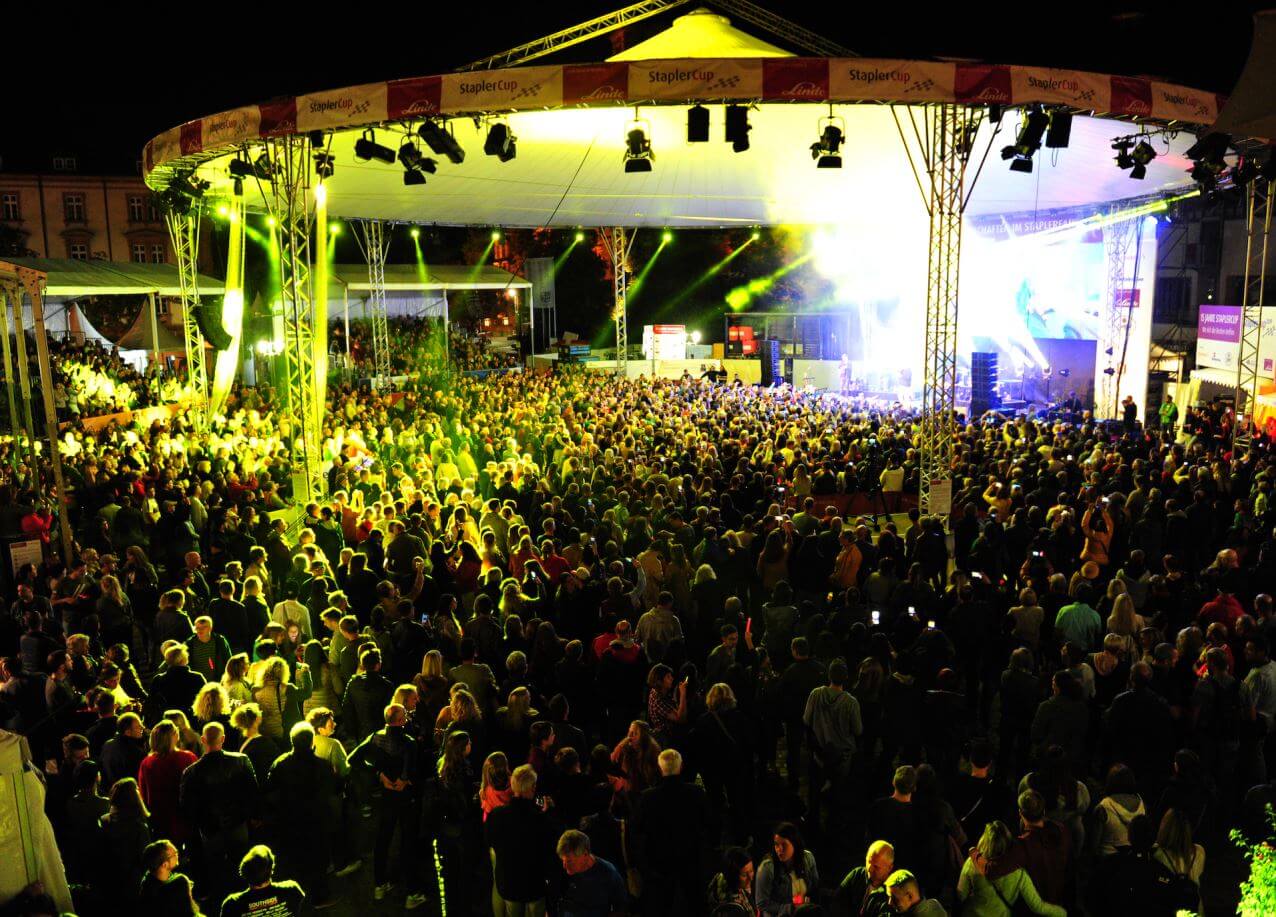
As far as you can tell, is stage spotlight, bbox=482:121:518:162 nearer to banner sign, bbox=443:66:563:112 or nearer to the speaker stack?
banner sign, bbox=443:66:563:112

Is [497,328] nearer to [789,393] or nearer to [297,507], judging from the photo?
[789,393]

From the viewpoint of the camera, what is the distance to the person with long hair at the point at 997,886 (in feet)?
13.3

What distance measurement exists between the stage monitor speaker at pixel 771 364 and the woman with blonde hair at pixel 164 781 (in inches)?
1069

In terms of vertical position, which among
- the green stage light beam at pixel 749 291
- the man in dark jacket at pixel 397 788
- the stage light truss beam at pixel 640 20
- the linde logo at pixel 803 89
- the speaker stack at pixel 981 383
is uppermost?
the stage light truss beam at pixel 640 20

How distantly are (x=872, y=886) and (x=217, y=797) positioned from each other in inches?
124

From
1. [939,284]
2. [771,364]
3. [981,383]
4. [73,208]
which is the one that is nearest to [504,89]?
[939,284]

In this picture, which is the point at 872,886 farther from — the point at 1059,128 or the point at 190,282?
the point at 190,282

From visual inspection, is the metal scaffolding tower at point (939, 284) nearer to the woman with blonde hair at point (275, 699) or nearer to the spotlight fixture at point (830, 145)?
the spotlight fixture at point (830, 145)

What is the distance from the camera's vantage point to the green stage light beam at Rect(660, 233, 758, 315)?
43156mm

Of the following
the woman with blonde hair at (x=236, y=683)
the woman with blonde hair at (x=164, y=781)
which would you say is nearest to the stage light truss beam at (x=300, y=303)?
the woman with blonde hair at (x=236, y=683)

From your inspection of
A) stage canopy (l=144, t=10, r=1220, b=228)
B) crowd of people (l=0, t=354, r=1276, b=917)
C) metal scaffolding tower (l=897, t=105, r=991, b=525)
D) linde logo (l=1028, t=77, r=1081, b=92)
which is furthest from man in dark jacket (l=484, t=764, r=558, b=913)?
linde logo (l=1028, t=77, r=1081, b=92)

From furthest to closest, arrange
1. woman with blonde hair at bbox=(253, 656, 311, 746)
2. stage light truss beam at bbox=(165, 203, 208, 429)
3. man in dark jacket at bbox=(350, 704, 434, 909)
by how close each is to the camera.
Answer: stage light truss beam at bbox=(165, 203, 208, 429) < woman with blonde hair at bbox=(253, 656, 311, 746) < man in dark jacket at bbox=(350, 704, 434, 909)

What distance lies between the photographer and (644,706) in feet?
23.3

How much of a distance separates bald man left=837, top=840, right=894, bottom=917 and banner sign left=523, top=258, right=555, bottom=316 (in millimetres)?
36824
